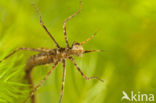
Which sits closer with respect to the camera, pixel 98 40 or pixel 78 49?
pixel 78 49

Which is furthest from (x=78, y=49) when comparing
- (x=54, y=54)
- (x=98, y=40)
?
(x=98, y=40)

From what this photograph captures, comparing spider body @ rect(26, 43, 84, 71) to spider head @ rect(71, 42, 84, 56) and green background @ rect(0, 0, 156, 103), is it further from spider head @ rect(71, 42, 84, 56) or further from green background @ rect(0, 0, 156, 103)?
green background @ rect(0, 0, 156, 103)

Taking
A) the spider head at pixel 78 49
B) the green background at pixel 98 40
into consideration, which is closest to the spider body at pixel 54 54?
the spider head at pixel 78 49

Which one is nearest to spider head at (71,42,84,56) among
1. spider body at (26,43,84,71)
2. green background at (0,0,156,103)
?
spider body at (26,43,84,71)

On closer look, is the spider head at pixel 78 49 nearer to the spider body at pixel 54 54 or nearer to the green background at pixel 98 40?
the spider body at pixel 54 54

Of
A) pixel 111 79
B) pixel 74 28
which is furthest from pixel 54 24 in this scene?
pixel 111 79

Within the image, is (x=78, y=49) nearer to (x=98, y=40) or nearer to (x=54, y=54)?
(x=54, y=54)

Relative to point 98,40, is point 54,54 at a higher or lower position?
lower

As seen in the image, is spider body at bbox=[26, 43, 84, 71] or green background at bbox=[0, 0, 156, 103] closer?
spider body at bbox=[26, 43, 84, 71]

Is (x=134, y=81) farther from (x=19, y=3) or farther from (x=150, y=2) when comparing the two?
(x=19, y=3)
